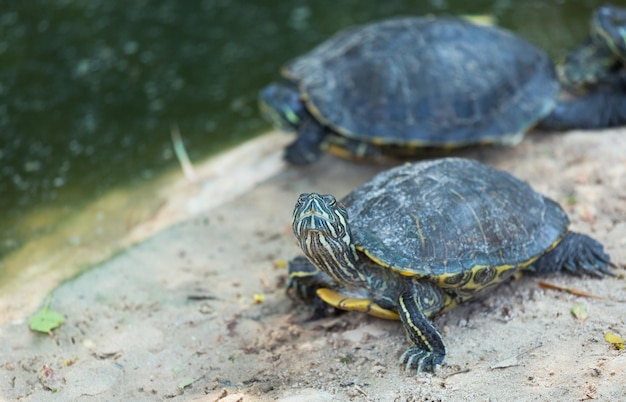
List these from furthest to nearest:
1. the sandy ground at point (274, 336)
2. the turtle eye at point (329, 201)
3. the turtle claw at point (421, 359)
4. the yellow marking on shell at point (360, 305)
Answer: the yellow marking on shell at point (360, 305), the turtle eye at point (329, 201), the turtle claw at point (421, 359), the sandy ground at point (274, 336)

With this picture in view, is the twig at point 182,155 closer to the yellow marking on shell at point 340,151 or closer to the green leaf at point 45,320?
the yellow marking on shell at point 340,151

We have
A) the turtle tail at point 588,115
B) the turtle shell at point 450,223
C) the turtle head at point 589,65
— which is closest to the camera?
the turtle shell at point 450,223

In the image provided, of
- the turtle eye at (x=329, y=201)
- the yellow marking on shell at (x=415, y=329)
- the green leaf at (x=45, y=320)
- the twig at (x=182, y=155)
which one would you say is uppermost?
the turtle eye at (x=329, y=201)

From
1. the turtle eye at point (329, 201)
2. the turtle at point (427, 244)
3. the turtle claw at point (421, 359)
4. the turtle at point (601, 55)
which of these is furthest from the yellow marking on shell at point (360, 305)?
the turtle at point (601, 55)

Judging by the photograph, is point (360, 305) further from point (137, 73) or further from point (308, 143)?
point (137, 73)

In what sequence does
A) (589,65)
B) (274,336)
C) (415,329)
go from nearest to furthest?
(415,329) → (274,336) → (589,65)

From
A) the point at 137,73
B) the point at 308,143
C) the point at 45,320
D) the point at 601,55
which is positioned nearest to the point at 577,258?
the point at 308,143

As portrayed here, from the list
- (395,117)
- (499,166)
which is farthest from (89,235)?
(499,166)

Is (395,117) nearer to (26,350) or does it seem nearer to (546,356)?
(546,356)
